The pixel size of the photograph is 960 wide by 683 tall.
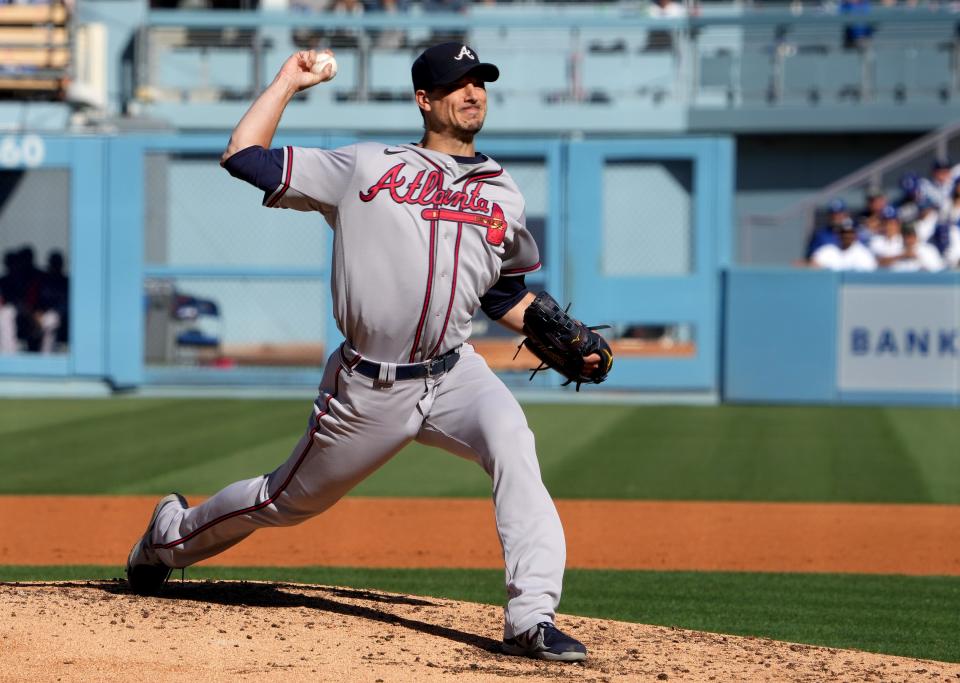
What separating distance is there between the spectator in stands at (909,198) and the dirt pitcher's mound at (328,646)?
511 inches

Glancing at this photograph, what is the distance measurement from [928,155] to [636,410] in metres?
7.86

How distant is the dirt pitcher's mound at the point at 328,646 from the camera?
163 inches

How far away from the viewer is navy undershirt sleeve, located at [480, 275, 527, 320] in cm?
479

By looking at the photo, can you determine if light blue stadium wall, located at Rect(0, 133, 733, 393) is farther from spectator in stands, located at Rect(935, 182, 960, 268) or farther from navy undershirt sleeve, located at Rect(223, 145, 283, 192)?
navy undershirt sleeve, located at Rect(223, 145, 283, 192)

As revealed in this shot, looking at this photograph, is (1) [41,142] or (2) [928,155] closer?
(1) [41,142]

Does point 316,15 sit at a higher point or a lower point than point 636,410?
higher

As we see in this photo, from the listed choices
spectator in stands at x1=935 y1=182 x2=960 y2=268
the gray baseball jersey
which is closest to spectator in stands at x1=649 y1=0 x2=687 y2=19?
spectator in stands at x1=935 y1=182 x2=960 y2=268

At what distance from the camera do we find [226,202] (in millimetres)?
15352

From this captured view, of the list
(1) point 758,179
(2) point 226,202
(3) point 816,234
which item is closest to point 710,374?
(3) point 816,234

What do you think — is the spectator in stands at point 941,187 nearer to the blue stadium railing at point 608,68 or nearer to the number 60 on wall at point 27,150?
the blue stadium railing at point 608,68

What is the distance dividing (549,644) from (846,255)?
455 inches

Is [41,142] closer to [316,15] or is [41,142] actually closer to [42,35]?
[42,35]

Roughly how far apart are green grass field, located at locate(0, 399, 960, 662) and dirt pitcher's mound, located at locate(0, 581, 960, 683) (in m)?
0.63

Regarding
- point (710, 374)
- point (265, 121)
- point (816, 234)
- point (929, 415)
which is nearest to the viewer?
point (265, 121)
